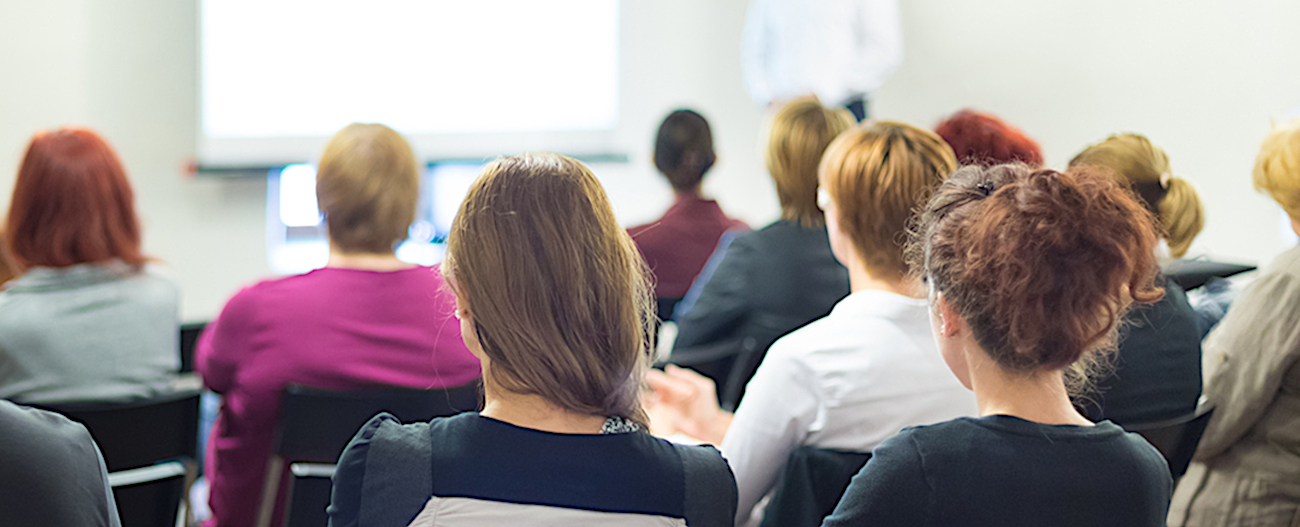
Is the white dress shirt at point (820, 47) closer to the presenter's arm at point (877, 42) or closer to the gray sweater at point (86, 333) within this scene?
the presenter's arm at point (877, 42)

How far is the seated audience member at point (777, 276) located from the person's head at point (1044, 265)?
1227mm

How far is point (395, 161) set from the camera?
2.12m

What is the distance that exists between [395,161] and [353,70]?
293 centimetres

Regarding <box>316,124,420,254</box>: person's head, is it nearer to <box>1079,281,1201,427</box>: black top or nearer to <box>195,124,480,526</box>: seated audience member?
<box>195,124,480,526</box>: seated audience member

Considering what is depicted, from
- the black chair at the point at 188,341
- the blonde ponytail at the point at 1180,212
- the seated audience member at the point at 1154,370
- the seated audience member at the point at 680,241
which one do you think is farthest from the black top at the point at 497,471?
the black chair at the point at 188,341

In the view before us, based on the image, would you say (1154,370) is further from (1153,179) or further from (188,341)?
(188,341)

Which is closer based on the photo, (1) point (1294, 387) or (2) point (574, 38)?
(1) point (1294, 387)

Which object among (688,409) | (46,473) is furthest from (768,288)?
(46,473)

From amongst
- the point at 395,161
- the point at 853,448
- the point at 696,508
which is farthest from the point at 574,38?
the point at 696,508

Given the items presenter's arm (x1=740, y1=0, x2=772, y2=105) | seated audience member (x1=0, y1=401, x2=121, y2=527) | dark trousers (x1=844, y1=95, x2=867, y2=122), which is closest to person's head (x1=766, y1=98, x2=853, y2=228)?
seated audience member (x1=0, y1=401, x2=121, y2=527)

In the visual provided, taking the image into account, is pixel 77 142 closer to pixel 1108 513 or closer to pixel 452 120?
pixel 1108 513

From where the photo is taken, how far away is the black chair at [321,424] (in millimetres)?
1644

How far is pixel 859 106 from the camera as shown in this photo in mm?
4781

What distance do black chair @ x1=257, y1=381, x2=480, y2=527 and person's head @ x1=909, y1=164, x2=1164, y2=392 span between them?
89 cm
